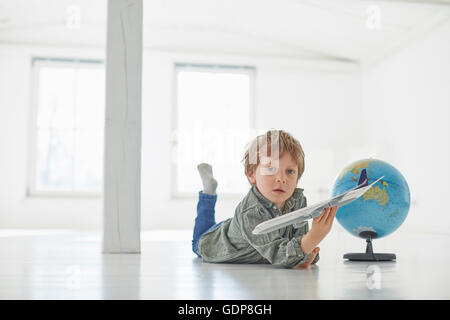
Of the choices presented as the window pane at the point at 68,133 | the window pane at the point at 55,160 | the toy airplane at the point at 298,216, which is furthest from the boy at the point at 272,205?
the window pane at the point at 55,160

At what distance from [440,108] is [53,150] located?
5.50 meters

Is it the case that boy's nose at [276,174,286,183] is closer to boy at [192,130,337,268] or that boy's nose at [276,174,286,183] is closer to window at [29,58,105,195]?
boy at [192,130,337,268]

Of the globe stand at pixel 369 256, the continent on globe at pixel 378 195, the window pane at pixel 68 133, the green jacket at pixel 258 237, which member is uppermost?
the window pane at pixel 68 133

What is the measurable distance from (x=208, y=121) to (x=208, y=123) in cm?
3

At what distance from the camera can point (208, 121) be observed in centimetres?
823

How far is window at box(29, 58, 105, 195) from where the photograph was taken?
8070 mm

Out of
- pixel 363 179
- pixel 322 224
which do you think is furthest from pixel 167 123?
pixel 322 224

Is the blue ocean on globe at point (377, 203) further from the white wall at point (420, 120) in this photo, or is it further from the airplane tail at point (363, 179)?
the white wall at point (420, 120)

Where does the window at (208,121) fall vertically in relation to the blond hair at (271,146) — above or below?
above

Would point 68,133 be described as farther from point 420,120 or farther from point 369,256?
point 369,256

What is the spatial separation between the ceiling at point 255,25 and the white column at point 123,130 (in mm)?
3983

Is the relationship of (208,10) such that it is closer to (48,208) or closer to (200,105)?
(200,105)

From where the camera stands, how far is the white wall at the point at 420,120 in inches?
258
